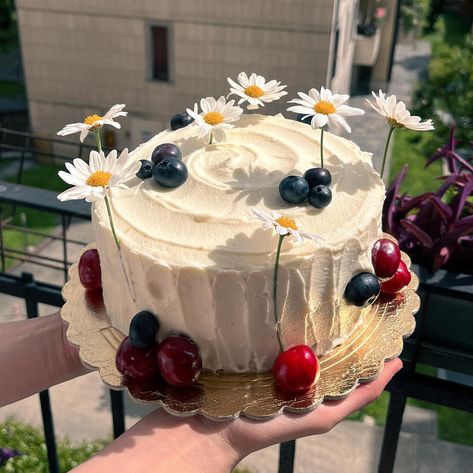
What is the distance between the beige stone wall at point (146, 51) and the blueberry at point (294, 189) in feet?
26.9

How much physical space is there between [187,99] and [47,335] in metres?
8.86

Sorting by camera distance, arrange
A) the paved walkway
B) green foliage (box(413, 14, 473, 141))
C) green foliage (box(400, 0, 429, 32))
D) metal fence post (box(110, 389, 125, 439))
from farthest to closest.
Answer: green foliage (box(400, 0, 429, 32)), green foliage (box(413, 14, 473, 141)), the paved walkway, metal fence post (box(110, 389, 125, 439))

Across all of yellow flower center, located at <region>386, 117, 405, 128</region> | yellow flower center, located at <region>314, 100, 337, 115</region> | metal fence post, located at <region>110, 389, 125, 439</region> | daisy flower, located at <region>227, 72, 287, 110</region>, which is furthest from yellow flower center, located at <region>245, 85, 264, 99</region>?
metal fence post, located at <region>110, 389, 125, 439</region>

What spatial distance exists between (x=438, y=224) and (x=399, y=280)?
33 centimetres

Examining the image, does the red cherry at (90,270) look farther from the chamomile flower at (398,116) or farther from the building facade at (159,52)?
the building facade at (159,52)

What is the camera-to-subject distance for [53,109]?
36.6ft

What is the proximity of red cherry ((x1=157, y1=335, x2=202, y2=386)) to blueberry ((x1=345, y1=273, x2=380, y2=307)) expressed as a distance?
0.39 m

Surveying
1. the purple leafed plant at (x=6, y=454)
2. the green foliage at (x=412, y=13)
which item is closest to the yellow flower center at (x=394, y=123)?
the purple leafed plant at (x=6, y=454)

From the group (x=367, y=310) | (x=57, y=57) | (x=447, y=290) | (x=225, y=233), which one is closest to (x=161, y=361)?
(x=225, y=233)

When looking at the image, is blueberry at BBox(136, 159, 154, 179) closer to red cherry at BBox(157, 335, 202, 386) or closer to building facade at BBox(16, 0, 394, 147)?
red cherry at BBox(157, 335, 202, 386)

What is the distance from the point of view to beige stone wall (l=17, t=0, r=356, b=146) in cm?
914

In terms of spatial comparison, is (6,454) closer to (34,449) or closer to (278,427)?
(34,449)

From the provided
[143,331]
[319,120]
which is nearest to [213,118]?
[319,120]

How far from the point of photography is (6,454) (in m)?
4.10
